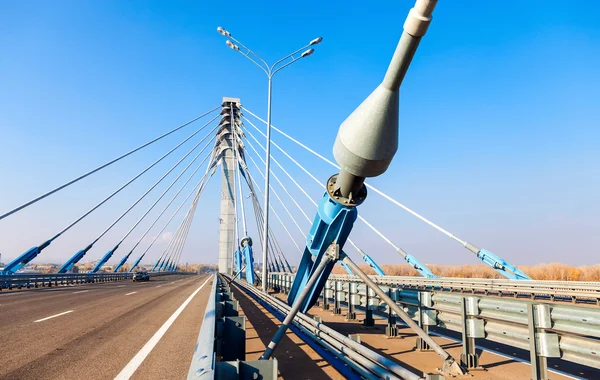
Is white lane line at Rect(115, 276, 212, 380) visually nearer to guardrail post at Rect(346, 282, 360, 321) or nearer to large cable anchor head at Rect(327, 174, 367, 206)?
large cable anchor head at Rect(327, 174, 367, 206)

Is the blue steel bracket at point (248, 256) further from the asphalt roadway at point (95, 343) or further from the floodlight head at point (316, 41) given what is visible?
the floodlight head at point (316, 41)

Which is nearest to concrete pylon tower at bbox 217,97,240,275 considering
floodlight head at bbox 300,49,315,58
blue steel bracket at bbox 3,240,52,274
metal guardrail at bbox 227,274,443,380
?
blue steel bracket at bbox 3,240,52,274

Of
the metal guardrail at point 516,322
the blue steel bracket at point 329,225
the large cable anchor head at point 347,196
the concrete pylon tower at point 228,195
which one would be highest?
the concrete pylon tower at point 228,195

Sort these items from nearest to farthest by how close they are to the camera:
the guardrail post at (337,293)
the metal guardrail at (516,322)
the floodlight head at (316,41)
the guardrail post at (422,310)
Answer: the metal guardrail at (516,322) → the guardrail post at (422,310) → the guardrail post at (337,293) → the floodlight head at (316,41)

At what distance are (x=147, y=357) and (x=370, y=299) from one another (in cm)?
593

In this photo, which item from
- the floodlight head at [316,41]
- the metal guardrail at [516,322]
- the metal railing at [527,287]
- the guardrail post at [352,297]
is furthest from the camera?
the floodlight head at [316,41]

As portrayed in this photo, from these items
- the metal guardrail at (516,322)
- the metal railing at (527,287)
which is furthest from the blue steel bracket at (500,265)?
the metal guardrail at (516,322)

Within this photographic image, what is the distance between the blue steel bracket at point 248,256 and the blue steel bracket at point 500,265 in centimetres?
1559

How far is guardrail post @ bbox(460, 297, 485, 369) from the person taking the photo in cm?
628

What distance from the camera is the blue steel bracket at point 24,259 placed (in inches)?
1080

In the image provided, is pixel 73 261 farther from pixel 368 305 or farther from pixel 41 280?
pixel 368 305

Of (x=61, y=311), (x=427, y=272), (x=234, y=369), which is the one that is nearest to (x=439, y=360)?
(x=234, y=369)

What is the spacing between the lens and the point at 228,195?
4662cm

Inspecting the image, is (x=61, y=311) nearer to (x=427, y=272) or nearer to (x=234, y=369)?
(x=234, y=369)
